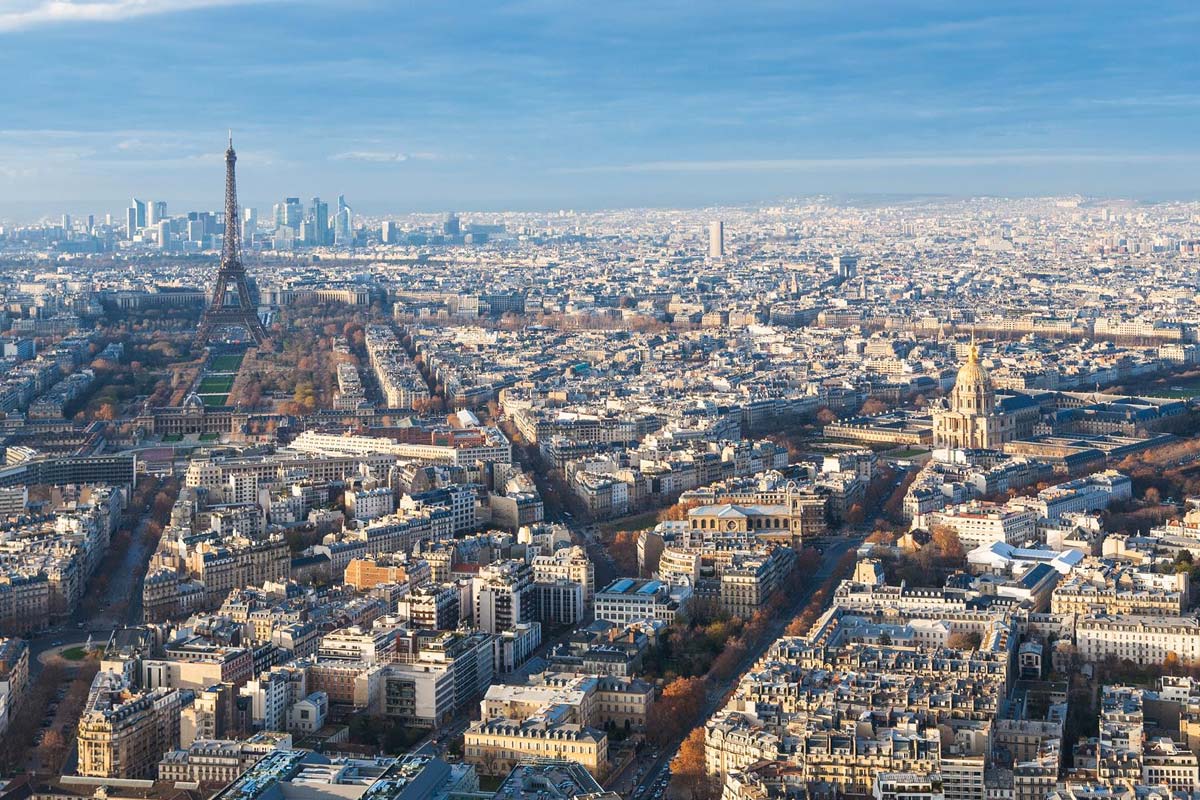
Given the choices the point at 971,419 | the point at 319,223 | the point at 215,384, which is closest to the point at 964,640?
the point at 971,419

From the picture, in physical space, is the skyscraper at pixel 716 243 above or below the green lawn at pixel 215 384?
above

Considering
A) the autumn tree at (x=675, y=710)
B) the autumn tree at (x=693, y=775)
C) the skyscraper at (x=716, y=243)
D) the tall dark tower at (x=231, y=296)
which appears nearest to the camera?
the autumn tree at (x=693, y=775)

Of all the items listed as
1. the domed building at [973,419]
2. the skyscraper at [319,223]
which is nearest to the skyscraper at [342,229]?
the skyscraper at [319,223]

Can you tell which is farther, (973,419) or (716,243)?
(716,243)

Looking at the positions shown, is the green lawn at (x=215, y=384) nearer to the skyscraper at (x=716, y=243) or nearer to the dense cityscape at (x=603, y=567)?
the dense cityscape at (x=603, y=567)

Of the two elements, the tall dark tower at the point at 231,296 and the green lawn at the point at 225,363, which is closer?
the green lawn at the point at 225,363

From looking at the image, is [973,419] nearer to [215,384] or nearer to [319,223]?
[215,384]
